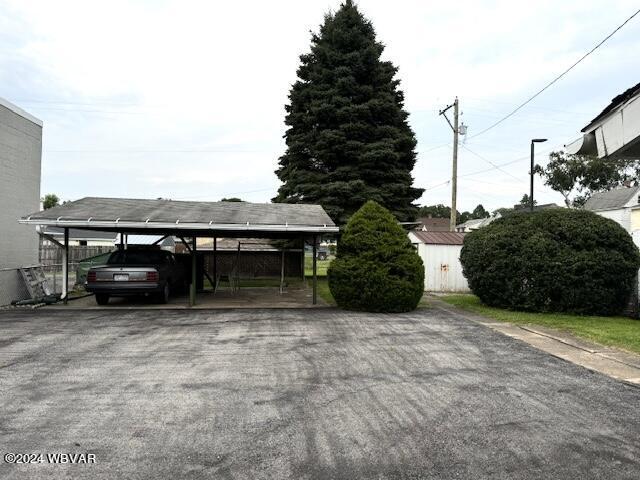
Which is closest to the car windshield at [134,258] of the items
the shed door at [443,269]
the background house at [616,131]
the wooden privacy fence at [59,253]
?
the wooden privacy fence at [59,253]

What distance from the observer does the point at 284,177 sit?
24969 millimetres

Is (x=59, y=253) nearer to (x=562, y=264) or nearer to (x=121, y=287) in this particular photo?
(x=121, y=287)

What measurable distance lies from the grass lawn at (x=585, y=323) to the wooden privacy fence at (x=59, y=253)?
14.3 m

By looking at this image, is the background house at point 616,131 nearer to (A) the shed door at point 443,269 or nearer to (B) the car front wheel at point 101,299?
(B) the car front wheel at point 101,299

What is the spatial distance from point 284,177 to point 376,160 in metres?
4.94

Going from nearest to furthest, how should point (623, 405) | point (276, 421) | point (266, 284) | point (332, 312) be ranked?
point (276, 421), point (623, 405), point (332, 312), point (266, 284)

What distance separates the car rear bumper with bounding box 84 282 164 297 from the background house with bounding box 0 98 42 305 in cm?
275

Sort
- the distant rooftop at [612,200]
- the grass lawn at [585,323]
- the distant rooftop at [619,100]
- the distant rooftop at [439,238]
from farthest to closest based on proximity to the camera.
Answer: the distant rooftop at [612,200] → the distant rooftop at [439,238] → the grass lawn at [585,323] → the distant rooftop at [619,100]

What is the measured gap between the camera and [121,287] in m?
12.9

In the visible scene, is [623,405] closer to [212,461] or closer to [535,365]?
[535,365]

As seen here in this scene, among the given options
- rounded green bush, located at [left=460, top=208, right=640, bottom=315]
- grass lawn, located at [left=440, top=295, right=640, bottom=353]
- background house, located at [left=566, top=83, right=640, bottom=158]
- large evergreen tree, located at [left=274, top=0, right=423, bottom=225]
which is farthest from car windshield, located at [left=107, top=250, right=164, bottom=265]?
background house, located at [left=566, top=83, right=640, bottom=158]

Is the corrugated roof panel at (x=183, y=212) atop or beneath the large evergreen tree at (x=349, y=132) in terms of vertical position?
beneath

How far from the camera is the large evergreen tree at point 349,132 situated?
22.5 m

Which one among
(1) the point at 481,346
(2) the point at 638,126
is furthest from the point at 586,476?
(1) the point at 481,346
